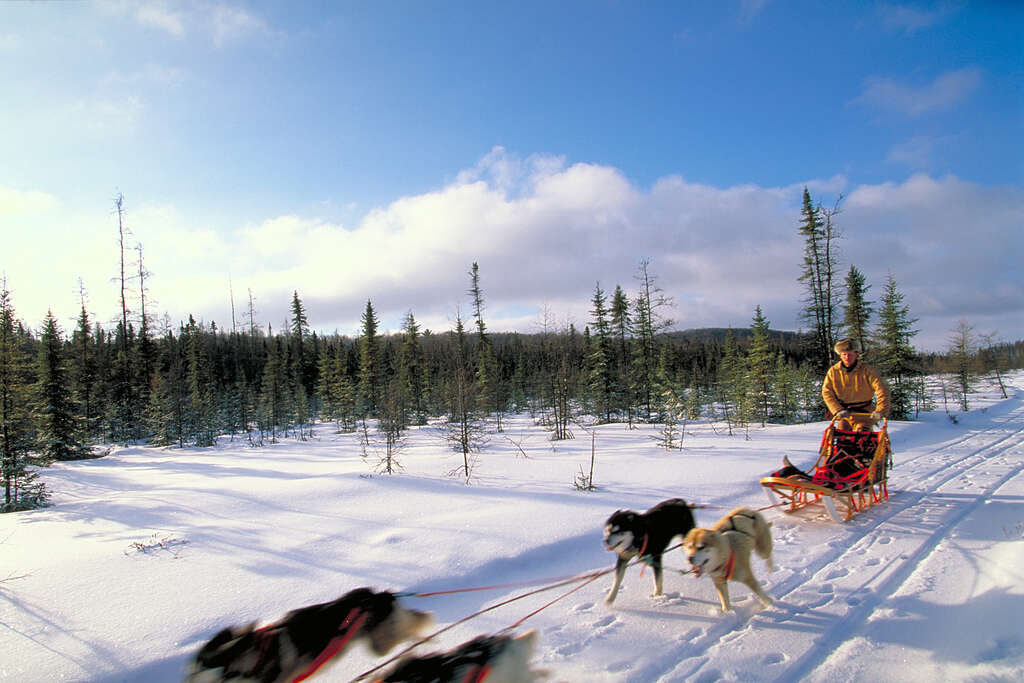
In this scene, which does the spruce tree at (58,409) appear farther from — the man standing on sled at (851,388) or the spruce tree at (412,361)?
the man standing on sled at (851,388)

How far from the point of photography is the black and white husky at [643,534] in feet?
11.5

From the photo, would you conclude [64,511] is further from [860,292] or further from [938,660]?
[860,292]

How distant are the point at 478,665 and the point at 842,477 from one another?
559cm

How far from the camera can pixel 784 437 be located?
13.5m

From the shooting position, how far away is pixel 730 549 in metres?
3.45

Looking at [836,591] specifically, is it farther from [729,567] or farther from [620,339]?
[620,339]

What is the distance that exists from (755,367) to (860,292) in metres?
7.34

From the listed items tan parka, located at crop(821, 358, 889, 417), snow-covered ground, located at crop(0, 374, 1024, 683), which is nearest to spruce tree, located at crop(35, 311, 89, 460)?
snow-covered ground, located at crop(0, 374, 1024, 683)

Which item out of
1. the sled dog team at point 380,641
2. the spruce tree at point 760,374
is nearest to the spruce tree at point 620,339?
the spruce tree at point 760,374

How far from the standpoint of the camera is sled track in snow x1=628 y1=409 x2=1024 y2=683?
112 inches

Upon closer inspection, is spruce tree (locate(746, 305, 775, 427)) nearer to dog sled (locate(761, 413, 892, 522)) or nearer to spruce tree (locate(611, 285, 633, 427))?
spruce tree (locate(611, 285, 633, 427))

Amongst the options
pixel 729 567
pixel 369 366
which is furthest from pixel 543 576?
pixel 369 366

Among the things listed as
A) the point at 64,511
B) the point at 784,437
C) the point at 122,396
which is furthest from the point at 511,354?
the point at 64,511

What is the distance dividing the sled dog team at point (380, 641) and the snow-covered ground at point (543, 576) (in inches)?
12.9
